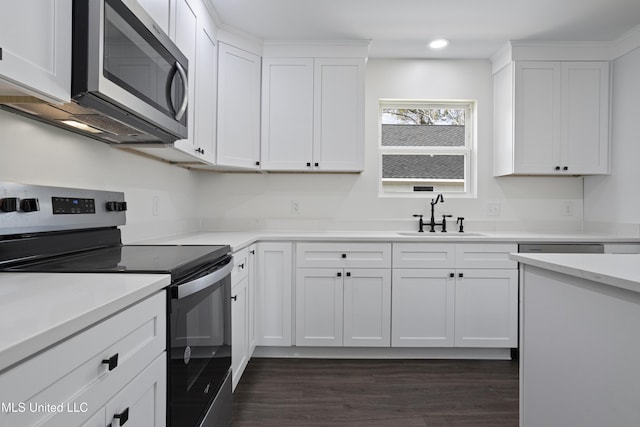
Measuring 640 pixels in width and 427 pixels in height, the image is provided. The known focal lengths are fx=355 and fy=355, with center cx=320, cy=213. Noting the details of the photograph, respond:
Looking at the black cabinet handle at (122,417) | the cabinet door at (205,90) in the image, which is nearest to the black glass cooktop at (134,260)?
the black cabinet handle at (122,417)

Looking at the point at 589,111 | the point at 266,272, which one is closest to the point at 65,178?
the point at 266,272

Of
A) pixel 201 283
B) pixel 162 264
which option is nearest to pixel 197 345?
pixel 201 283

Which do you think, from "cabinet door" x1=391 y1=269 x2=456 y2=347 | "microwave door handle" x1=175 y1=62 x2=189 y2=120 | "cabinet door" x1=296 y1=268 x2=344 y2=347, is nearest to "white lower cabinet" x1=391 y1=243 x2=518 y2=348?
"cabinet door" x1=391 y1=269 x2=456 y2=347

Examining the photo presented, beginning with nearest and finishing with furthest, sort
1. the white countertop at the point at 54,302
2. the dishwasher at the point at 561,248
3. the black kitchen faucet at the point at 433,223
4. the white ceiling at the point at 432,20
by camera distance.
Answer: the white countertop at the point at 54,302 → the white ceiling at the point at 432,20 → the dishwasher at the point at 561,248 → the black kitchen faucet at the point at 433,223

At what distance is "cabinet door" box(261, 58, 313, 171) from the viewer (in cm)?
282

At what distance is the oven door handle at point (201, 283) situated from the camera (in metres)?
1.13

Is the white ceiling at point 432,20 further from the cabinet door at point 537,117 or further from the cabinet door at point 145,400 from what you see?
the cabinet door at point 145,400

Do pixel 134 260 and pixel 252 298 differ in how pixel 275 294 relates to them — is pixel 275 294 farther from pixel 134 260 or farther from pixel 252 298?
pixel 134 260

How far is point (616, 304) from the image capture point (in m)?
1.01

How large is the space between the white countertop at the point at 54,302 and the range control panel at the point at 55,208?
0.22 m

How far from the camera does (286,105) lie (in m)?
2.82

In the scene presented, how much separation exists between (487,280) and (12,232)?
105 inches

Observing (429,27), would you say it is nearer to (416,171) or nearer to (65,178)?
(416,171)

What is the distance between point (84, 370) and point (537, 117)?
3.29 metres
